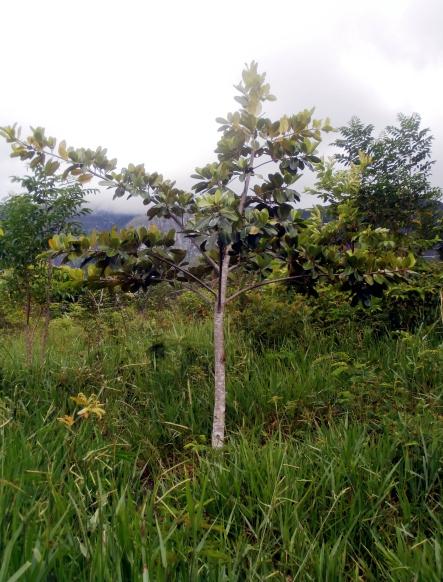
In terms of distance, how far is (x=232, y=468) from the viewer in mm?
2262

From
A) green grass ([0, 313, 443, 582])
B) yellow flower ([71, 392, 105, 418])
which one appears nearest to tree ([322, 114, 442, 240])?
green grass ([0, 313, 443, 582])

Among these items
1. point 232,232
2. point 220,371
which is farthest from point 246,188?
point 220,371

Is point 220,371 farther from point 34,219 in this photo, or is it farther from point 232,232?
point 34,219

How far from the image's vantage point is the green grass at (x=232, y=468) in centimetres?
157

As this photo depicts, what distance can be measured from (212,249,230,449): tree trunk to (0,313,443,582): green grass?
9 centimetres

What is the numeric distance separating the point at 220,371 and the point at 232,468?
1.98 feet

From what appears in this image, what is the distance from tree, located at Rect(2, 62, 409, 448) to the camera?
2.59 metres

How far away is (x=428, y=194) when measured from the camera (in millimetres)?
4816

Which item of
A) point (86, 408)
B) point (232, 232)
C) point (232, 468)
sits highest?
point (232, 232)

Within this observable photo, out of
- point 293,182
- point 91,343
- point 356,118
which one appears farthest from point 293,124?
point 356,118

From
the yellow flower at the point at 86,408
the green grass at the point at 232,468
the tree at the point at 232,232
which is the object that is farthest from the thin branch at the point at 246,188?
the yellow flower at the point at 86,408

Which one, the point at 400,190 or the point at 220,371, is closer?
the point at 220,371

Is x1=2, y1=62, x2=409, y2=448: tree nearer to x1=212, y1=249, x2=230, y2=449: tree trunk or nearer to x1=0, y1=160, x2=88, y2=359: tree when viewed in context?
x1=212, y1=249, x2=230, y2=449: tree trunk

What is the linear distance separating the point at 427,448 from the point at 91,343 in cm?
313
